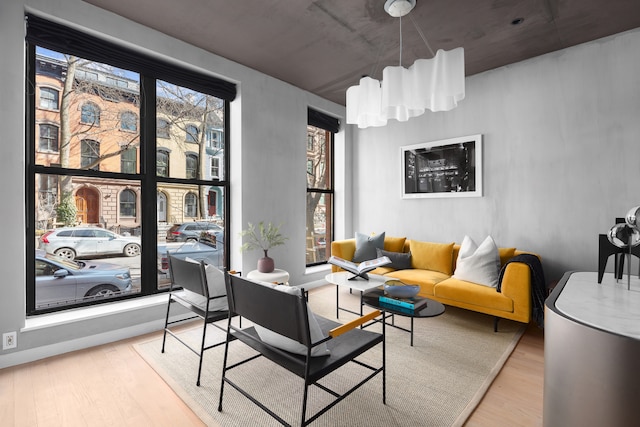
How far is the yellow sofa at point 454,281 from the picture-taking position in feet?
9.58

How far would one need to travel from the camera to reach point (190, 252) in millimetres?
3625

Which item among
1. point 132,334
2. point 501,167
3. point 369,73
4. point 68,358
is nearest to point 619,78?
point 501,167

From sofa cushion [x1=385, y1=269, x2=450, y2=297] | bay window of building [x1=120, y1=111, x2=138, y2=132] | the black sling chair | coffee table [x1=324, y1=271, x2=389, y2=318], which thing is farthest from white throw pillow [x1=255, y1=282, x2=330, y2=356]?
bay window of building [x1=120, y1=111, x2=138, y2=132]

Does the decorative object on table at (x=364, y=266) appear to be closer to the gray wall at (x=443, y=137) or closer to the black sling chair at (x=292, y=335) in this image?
the black sling chair at (x=292, y=335)

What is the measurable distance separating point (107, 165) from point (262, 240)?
1862 millimetres

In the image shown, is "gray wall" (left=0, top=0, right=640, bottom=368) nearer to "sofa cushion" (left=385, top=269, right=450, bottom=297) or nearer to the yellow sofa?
the yellow sofa

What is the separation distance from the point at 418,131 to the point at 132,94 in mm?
3599

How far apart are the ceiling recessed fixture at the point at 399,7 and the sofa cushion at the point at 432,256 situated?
2647 millimetres

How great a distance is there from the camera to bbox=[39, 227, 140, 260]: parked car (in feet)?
9.01

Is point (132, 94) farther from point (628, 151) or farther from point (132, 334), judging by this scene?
point (628, 151)

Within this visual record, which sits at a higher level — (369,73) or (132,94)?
(369,73)

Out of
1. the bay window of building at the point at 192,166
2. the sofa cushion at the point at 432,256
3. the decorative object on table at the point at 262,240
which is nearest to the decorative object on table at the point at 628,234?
the sofa cushion at the point at 432,256

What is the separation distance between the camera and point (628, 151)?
9.97 feet

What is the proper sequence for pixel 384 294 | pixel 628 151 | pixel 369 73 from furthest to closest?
pixel 369 73 → pixel 628 151 → pixel 384 294
